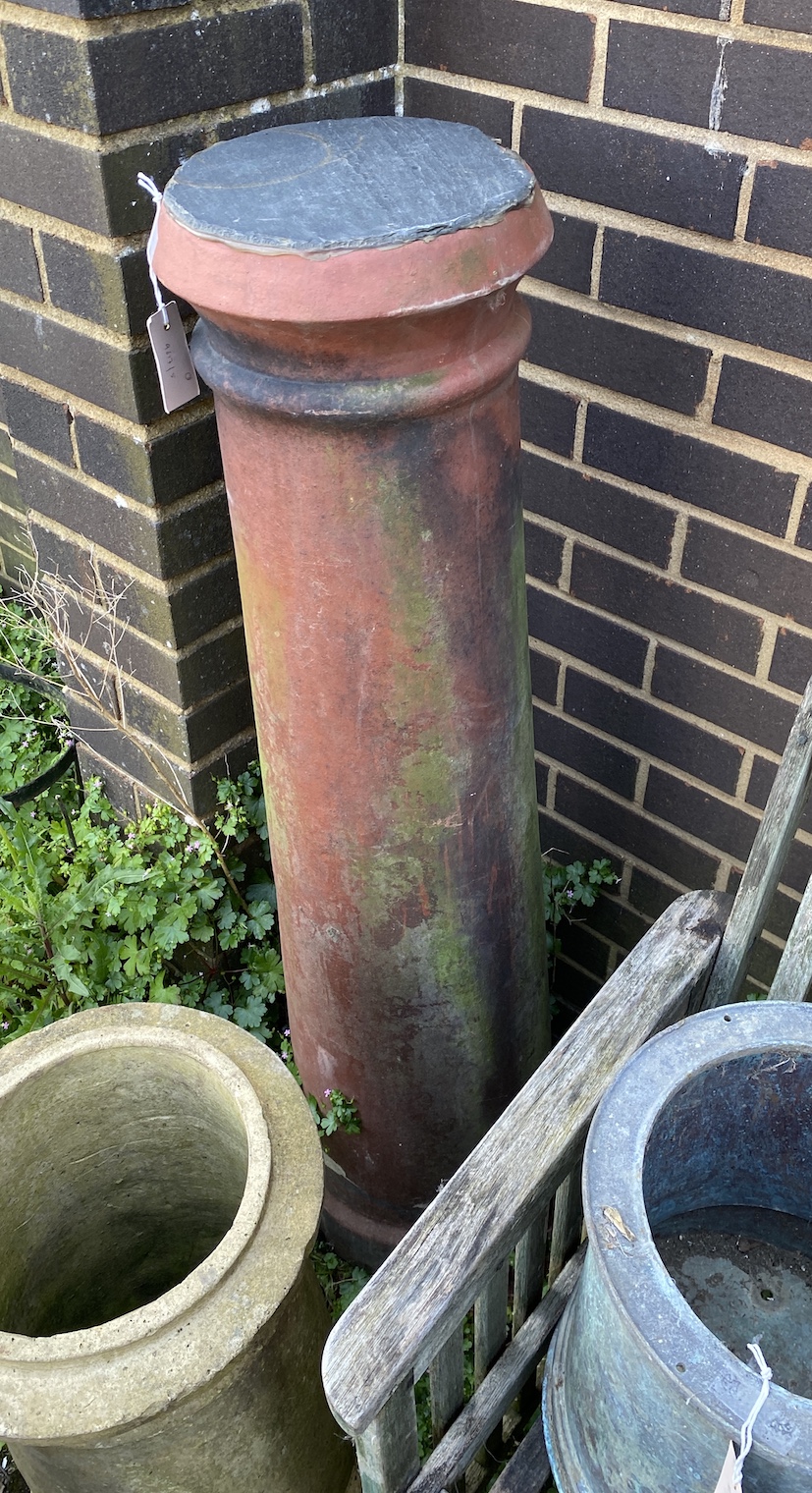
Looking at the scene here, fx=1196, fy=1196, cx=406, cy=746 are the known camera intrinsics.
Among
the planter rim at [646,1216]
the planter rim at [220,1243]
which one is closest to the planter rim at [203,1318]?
the planter rim at [220,1243]

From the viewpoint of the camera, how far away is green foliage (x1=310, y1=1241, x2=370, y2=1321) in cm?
205

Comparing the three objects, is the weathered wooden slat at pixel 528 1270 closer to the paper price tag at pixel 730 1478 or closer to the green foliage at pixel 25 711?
the paper price tag at pixel 730 1478

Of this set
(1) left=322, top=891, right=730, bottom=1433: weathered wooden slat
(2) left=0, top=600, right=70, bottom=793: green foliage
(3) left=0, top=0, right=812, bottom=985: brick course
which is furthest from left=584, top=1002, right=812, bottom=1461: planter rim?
(2) left=0, top=600, right=70, bottom=793: green foliage

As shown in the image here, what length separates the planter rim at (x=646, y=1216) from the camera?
3.26 ft

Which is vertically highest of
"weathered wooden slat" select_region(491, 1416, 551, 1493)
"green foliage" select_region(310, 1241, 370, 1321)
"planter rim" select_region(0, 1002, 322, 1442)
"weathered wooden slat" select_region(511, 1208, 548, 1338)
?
"planter rim" select_region(0, 1002, 322, 1442)

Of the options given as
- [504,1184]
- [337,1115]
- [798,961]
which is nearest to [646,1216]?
[504,1184]

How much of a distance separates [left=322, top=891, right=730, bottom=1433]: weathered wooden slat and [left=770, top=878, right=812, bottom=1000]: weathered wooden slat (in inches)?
4.1

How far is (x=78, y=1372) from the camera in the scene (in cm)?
132

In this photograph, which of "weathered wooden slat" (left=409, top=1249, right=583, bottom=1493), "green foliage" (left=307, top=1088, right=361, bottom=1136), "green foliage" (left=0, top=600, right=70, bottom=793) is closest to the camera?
"weathered wooden slat" (left=409, top=1249, right=583, bottom=1493)

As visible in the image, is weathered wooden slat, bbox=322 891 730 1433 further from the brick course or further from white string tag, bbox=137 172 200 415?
white string tag, bbox=137 172 200 415

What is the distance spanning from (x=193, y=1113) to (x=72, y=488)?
102cm

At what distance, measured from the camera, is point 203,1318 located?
135cm

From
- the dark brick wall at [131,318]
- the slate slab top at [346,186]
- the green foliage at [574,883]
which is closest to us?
the slate slab top at [346,186]

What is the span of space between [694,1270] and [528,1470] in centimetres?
31
